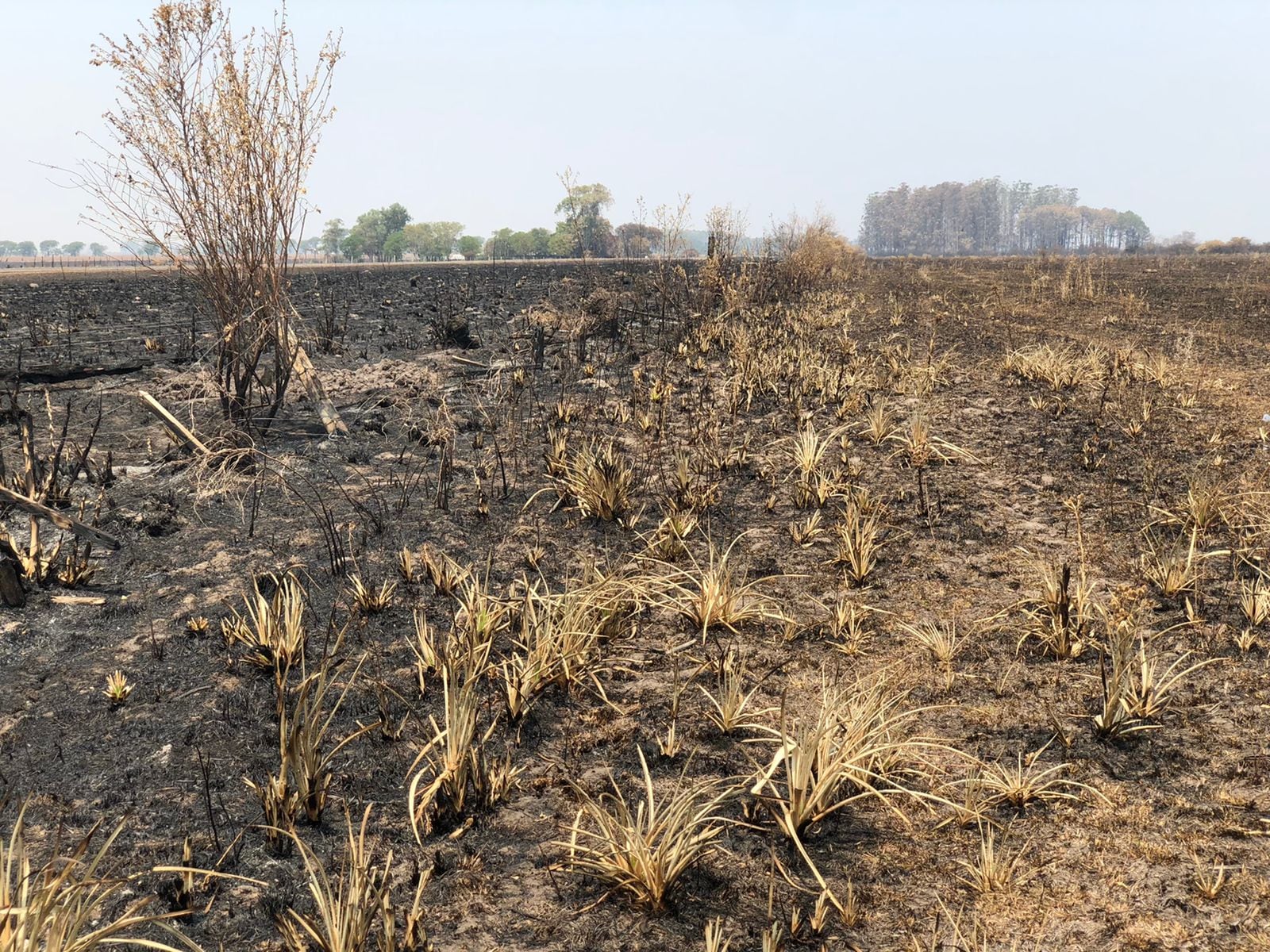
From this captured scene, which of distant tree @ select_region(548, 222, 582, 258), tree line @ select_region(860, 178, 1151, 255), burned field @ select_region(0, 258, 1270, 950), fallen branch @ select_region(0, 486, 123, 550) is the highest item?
tree line @ select_region(860, 178, 1151, 255)

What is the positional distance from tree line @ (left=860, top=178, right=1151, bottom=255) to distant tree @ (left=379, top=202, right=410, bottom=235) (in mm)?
91401

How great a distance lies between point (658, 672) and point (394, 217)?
13967 centimetres

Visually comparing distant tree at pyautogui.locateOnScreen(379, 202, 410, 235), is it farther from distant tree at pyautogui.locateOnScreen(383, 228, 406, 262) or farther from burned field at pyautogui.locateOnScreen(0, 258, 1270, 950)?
burned field at pyautogui.locateOnScreen(0, 258, 1270, 950)

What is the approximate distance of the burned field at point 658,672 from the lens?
2.44m

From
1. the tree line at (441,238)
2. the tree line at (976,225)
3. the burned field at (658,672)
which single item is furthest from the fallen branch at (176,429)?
the tree line at (976,225)

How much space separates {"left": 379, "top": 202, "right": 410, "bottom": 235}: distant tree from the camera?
131000 mm

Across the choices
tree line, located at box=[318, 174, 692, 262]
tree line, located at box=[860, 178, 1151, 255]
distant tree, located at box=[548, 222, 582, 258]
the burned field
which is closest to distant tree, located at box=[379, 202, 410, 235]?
tree line, located at box=[318, 174, 692, 262]

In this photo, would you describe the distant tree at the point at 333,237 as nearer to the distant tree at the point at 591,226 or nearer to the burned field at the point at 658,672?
the distant tree at the point at 591,226

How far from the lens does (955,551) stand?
16.0ft

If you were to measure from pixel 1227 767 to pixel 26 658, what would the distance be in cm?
506

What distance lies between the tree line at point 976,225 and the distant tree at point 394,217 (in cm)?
9140

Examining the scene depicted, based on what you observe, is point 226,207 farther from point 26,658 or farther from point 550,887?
point 550,887

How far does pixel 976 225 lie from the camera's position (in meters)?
164

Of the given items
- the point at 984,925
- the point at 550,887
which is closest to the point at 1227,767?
the point at 984,925
